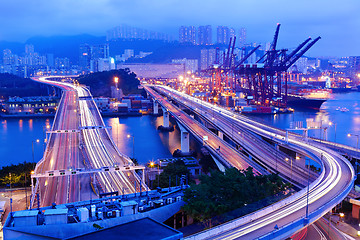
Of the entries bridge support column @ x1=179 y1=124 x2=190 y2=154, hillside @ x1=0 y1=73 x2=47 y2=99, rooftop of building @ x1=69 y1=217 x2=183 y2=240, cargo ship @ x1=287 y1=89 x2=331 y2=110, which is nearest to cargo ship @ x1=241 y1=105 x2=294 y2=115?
cargo ship @ x1=287 y1=89 x2=331 y2=110

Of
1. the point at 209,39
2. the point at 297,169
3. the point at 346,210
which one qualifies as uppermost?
the point at 209,39

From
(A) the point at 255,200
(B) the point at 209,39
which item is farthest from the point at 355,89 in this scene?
(A) the point at 255,200

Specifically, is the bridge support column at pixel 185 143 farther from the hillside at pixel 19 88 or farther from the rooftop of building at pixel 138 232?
the hillside at pixel 19 88

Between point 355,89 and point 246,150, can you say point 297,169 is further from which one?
point 355,89

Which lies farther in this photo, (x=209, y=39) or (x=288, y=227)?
(x=209, y=39)

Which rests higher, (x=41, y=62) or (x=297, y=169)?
(x=41, y=62)

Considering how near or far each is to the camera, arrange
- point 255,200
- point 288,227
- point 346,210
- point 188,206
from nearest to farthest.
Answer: point 288,227 < point 188,206 < point 255,200 < point 346,210

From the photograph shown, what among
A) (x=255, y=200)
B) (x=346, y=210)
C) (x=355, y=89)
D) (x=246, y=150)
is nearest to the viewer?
Result: (x=255, y=200)
